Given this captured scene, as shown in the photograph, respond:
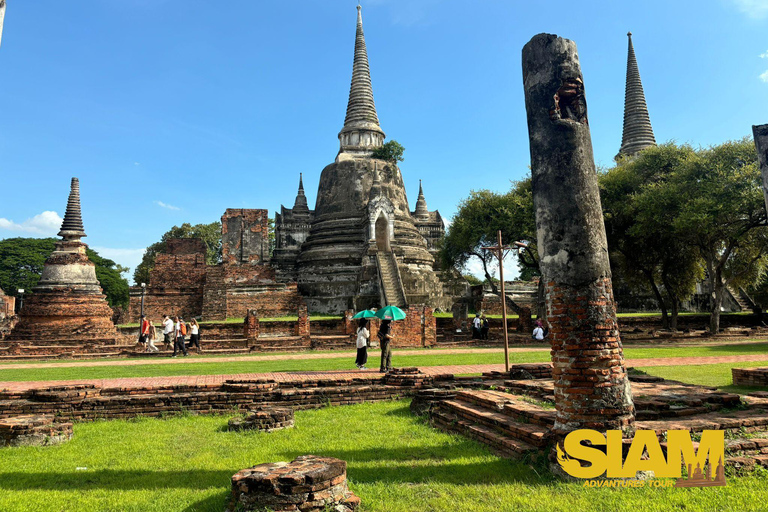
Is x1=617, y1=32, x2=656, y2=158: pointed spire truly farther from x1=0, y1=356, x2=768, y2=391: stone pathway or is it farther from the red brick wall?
the red brick wall

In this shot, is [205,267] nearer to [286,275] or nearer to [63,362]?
[286,275]

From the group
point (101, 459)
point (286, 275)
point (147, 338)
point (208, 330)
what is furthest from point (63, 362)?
point (286, 275)

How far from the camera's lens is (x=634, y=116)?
1539 inches

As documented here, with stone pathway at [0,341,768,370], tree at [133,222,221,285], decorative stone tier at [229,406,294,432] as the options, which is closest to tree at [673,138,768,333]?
stone pathway at [0,341,768,370]

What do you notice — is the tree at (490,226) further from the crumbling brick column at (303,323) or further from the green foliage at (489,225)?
the crumbling brick column at (303,323)

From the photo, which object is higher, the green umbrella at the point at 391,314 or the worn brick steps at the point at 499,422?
the green umbrella at the point at 391,314

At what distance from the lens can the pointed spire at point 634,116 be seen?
1509 inches

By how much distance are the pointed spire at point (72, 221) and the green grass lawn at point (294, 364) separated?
10342 mm

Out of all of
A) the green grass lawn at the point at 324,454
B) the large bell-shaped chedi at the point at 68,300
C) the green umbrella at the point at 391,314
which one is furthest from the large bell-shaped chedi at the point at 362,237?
the green grass lawn at the point at 324,454

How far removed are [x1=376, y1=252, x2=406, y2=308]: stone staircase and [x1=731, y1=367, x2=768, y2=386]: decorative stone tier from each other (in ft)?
48.1

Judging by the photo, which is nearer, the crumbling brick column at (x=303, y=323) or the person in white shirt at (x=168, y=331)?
the person in white shirt at (x=168, y=331)

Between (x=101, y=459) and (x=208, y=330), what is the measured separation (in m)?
15.4

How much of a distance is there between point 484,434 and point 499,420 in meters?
0.23

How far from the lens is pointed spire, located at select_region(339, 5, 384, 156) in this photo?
3575 centimetres
